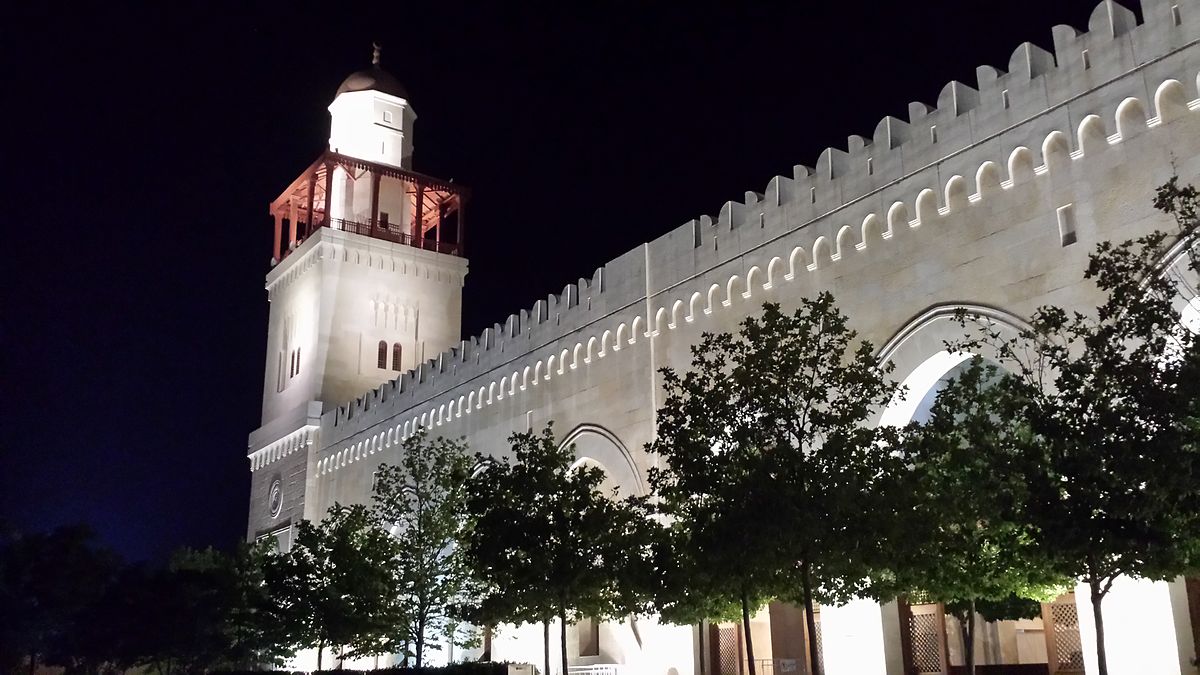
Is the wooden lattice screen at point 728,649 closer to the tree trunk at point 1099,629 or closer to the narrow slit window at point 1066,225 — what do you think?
the narrow slit window at point 1066,225

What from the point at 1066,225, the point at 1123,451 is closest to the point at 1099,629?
the point at 1123,451

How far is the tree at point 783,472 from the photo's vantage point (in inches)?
514

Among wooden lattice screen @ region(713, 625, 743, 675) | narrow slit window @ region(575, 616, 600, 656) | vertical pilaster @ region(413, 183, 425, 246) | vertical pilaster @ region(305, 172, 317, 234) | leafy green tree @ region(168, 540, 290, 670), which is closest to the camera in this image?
wooden lattice screen @ region(713, 625, 743, 675)

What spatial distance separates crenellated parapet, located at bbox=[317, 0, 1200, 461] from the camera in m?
14.8

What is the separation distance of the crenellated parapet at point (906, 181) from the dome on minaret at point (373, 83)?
20.4 metres

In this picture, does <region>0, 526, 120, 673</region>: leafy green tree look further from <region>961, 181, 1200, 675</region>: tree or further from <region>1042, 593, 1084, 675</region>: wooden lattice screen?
<region>961, 181, 1200, 675</region>: tree

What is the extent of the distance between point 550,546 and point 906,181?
30.4 ft

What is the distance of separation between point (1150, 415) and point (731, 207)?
12492mm

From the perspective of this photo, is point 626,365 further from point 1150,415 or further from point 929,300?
point 1150,415

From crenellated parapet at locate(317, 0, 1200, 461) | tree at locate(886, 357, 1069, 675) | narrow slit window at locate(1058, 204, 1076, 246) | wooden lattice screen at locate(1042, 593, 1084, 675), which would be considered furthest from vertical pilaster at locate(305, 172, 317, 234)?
tree at locate(886, 357, 1069, 675)

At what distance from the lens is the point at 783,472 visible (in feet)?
44.8

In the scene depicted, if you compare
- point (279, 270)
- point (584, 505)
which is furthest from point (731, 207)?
point (279, 270)

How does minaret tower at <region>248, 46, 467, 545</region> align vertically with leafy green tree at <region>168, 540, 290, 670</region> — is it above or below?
above

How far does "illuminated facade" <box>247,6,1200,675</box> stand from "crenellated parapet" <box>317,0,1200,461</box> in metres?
0.04
